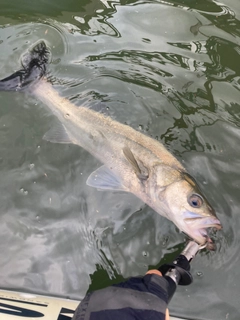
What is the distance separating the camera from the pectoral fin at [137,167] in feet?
11.2

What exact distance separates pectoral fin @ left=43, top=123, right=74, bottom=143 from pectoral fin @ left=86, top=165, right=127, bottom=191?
576 millimetres

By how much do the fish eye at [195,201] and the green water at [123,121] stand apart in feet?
2.57

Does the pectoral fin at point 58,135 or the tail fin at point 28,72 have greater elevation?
the tail fin at point 28,72

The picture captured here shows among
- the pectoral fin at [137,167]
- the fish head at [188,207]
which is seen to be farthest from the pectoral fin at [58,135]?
the fish head at [188,207]

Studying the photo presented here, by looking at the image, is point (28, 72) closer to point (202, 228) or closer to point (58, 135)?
point (58, 135)

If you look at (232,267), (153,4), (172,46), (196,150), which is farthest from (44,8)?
(232,267)

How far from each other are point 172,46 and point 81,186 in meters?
2.68

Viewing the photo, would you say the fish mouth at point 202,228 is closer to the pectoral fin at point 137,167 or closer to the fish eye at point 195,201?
the fish eye at point 195,201

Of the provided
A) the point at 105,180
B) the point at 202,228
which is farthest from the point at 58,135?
the point at 202,228

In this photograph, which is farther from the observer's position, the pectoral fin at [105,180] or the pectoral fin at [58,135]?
the pectoral fin at [58,135]

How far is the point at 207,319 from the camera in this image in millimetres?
3385

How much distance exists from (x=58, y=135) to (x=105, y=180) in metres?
0.86

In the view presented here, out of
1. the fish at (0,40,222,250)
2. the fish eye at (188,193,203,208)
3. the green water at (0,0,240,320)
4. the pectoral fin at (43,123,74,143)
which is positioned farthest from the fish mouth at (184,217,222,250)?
the pectoral fin at (43,123,74,143)

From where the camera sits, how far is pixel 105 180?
369 centimetres
